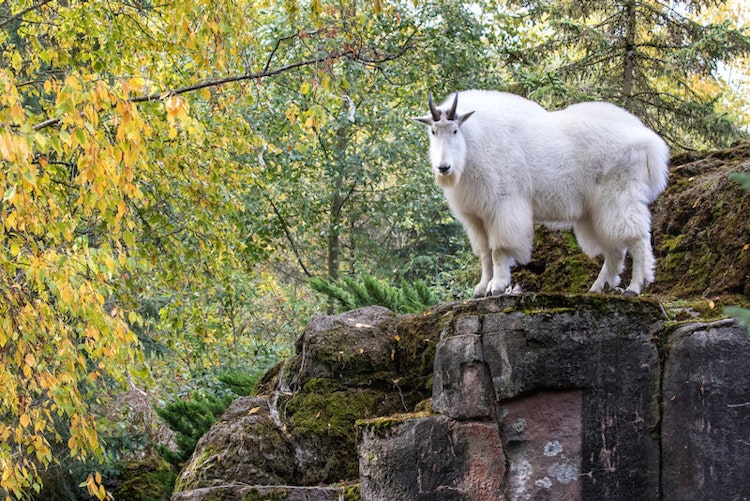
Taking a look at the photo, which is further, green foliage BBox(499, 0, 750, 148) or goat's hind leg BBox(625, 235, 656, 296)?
green foliage BBox(499, 0, 750, 148)

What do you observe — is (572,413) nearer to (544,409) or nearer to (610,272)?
(544,409)

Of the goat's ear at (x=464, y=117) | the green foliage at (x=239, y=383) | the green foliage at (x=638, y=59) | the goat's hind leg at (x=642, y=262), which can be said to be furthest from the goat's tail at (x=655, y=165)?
the green foliage at (x=638, y=59)

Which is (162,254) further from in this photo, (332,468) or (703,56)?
(703,56)

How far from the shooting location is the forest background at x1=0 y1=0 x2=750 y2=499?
262 inches

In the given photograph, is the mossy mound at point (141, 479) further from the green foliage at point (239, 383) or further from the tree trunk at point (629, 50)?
the tree trunk at point (629, 50)

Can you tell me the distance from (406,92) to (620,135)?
31.7 ft

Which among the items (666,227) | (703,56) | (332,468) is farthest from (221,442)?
(703,56)

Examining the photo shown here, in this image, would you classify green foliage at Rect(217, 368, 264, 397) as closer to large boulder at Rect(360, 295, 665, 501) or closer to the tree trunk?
large boulder at Rect(360, 295, 665, 501)

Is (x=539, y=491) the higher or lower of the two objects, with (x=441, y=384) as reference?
lower

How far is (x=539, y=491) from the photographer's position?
5.61 metres

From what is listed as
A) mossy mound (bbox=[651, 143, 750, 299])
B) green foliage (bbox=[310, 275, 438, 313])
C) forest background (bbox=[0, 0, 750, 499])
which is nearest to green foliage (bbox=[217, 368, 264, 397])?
forest background (bbox=[0, 0, 750, 499])

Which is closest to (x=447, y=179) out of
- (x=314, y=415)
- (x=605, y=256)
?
(x=605, y=256)

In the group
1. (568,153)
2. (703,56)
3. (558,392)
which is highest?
(703,56)

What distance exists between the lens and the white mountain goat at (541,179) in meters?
6.38
